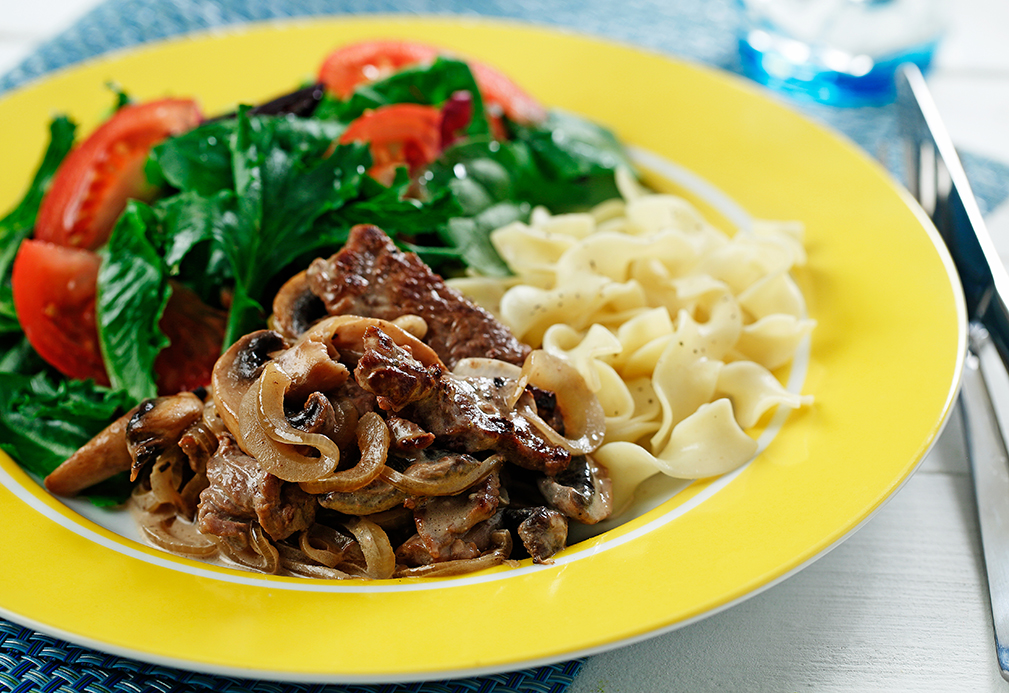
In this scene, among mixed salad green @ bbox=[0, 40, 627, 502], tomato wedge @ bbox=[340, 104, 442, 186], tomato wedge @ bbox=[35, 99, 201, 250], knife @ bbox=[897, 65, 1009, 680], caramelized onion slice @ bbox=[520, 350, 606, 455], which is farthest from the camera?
tomato wedge @ bbox=[340, 104, 442, 186]

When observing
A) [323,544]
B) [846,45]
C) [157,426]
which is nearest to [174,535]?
[157,426]

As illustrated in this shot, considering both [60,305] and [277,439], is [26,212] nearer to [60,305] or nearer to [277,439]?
[60,305]

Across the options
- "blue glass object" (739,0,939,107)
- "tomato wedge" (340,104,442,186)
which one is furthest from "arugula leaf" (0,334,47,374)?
"blue glass object" (739,0,939,107)

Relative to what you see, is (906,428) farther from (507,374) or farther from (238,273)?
(238,273)

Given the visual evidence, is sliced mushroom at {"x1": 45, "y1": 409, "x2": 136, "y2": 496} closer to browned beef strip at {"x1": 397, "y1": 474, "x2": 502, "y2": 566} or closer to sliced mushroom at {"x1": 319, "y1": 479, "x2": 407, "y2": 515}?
sliced mushroom at {"x1": 319, "y1": 479, "x2": 407, "y2": 515}

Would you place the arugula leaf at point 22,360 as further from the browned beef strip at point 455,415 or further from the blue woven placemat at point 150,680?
the browned beef strip at point 455,415

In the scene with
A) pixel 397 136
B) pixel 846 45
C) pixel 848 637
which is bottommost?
pixel 848 637

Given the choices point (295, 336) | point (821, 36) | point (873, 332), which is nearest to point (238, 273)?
point (295, 336)
